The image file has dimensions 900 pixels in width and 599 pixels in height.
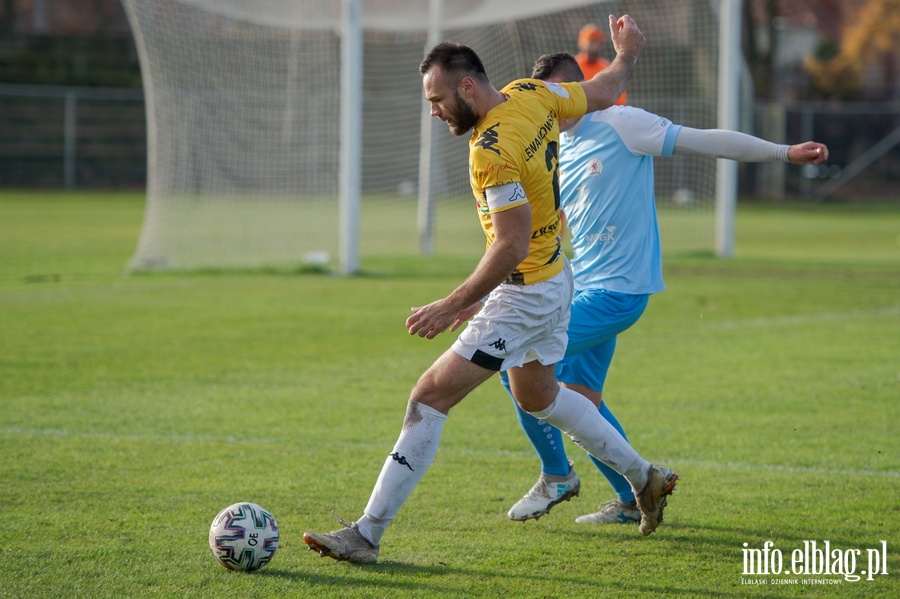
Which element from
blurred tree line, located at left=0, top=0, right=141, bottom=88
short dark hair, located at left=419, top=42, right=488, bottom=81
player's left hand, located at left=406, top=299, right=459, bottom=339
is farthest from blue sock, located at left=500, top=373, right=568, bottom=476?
blurred tree line, located at left=0, top=0, right=141, bottom=88

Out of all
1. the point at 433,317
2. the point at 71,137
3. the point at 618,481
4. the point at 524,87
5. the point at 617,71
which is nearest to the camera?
the point at 433,317

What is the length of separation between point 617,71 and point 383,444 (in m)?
2.71

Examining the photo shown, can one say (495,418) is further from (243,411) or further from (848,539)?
(848,539)

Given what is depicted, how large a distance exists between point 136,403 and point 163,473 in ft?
6.03

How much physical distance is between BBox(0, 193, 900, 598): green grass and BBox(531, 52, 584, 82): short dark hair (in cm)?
204

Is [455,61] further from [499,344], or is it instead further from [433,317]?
[499,344]

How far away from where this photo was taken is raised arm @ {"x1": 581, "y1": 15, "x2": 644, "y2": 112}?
4.86 metres

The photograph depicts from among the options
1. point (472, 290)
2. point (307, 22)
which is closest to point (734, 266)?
point (307, 22)

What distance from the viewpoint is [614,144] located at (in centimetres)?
538

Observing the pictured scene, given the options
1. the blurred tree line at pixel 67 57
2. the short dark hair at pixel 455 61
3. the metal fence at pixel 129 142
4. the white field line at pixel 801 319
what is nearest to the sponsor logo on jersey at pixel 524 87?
the short dark hair at pixel 455 61

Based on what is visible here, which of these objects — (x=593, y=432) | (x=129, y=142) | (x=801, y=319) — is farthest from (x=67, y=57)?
(x=593, y=432)

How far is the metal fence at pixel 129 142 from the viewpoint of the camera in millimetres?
35094

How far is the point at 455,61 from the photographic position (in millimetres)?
4383

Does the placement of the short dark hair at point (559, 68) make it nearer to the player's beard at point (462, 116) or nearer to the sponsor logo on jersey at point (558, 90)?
the sponsor logo on jersey at point (558, 90)
